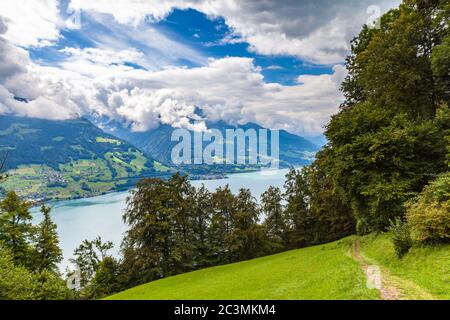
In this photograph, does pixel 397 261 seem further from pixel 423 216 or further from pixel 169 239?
pixel 169 239

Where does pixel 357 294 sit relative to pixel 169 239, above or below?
above

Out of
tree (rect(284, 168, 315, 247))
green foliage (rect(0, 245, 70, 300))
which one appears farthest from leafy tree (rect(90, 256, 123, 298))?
tree (rect(284, 168, 315, 247))

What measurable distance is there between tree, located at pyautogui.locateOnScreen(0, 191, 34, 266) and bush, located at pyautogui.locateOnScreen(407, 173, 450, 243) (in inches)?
1250

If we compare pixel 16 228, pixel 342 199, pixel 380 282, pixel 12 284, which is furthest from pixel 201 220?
pixel 380 282

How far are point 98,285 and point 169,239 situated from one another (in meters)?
10.6

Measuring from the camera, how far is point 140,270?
1258 inches

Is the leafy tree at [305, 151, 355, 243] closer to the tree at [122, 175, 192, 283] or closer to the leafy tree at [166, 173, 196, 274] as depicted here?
the leafy tree at [166, 173, 196, 274]

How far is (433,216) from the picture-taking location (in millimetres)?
11797

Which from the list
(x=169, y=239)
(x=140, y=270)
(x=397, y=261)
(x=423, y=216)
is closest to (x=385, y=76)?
(x=423, y=216)

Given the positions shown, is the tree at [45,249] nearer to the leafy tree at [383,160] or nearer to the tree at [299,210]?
the leafy tree at [383,160]

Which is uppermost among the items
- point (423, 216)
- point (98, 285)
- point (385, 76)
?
point (385, 76)

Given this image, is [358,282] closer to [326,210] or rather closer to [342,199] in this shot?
[342,199]

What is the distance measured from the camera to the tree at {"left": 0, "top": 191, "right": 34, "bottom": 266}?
2600cm
